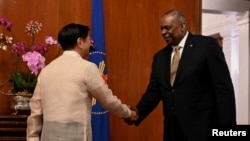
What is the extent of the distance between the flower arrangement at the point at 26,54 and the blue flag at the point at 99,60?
0.47 metres

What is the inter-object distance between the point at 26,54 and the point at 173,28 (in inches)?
52.2

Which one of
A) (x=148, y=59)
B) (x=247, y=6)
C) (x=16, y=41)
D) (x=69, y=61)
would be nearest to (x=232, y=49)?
(x=247, y=6)

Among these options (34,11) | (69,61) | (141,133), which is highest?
(34,11)

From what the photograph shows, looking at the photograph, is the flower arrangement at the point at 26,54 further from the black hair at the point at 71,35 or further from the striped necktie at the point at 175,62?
the striped necktie at the point at 175,62

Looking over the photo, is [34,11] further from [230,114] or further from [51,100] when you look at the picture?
[230,114]

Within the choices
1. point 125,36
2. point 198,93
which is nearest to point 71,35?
point 198,93

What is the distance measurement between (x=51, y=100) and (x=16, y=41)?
1.80m

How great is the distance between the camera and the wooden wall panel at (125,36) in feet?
13.6

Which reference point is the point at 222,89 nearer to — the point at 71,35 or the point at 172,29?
the point at 172,29

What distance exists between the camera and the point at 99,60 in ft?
13.0

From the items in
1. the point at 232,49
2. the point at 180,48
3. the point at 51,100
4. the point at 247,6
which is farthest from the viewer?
the point at 232,49

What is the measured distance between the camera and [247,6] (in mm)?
6410

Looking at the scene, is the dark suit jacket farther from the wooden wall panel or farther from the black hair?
the wooden wall panel

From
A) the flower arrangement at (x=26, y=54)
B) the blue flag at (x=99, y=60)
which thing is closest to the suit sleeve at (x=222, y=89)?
the blue flag at (x=99, y=60)
